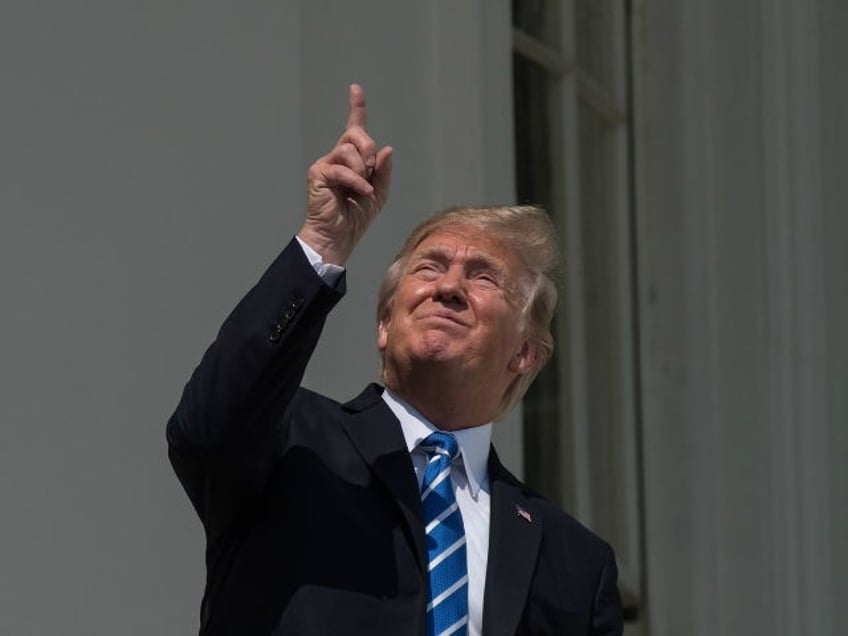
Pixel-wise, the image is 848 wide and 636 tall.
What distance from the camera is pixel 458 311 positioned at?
276 cm

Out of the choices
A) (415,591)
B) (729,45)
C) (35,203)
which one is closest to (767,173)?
(729,45)

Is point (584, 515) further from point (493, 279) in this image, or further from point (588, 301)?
point (493, 279)

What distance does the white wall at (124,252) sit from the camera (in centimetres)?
325

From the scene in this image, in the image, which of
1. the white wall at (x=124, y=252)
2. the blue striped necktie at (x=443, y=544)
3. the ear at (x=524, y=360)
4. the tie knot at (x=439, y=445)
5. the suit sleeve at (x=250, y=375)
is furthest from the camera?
the white wall at (x=124, y=252)

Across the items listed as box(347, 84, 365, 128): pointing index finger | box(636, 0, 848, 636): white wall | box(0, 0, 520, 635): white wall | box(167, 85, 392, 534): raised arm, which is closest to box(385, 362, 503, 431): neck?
box(167, 85, 392, 534): raised arm

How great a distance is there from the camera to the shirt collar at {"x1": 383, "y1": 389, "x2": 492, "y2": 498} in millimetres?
2744

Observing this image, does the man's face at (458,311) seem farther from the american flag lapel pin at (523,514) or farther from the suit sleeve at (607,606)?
the suit sleeve at (607,606)

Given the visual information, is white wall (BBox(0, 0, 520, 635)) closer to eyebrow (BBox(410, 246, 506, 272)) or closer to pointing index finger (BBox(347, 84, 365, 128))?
eyebrow (BBox(410, 246, 506, 272))

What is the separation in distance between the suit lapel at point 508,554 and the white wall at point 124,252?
0.75 m

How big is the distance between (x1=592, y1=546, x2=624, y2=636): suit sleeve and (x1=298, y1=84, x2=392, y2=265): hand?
575 mm

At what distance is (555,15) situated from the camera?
461 cm

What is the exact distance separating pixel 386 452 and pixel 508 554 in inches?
7.5

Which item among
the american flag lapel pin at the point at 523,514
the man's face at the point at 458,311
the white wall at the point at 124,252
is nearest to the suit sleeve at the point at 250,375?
the man's face at the point at 458,311

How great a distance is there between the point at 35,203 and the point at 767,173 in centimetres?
185
